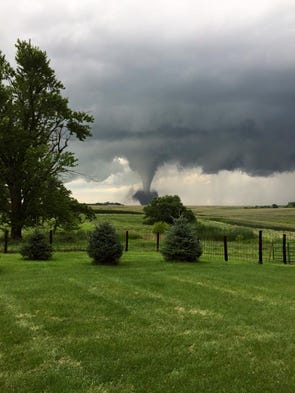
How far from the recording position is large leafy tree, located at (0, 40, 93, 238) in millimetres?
37062

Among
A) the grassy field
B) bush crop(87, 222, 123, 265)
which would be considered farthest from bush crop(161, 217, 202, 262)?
the grassy field

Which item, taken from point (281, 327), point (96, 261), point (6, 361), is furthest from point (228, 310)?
point (96, 261)

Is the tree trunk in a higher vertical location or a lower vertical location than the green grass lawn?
higher

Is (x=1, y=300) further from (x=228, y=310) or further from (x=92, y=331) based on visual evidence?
(x=228, y=310)

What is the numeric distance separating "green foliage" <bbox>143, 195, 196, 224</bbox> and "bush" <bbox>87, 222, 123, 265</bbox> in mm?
52760

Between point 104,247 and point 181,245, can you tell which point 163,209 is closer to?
point 181,245

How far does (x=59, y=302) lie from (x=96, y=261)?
9.46 metres

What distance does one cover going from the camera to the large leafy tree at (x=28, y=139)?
3706 cm

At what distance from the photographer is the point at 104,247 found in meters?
20.2

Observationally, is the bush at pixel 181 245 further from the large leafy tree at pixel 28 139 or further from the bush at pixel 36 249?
the large leafy tree at pixel 28 139

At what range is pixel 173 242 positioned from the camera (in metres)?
22.4

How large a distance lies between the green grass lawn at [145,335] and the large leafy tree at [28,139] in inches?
916

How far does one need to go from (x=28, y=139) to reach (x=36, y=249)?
17.9 meters

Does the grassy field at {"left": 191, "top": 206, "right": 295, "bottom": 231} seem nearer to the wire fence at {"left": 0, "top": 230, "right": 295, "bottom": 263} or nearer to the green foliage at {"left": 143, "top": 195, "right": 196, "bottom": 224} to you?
the green foliage at {"left": 143, "top": 195, "right": 196, "bottom": 224}
